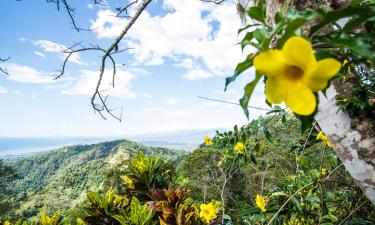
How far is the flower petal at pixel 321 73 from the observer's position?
0.38m

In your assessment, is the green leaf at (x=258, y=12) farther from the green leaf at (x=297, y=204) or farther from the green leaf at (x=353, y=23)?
the green leaf at (x=297, y=204)

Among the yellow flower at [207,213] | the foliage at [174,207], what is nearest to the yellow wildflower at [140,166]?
the foliage at [174,207]

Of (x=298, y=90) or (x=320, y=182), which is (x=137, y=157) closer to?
(x=320, y=182)

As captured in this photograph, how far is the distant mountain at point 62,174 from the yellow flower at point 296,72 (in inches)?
1179

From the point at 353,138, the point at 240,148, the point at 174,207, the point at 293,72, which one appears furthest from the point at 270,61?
the point at 174,207

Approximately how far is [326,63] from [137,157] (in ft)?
10.2

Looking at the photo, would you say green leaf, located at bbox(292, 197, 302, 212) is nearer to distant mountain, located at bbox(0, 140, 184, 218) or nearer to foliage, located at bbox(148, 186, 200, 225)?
foliage, located at bbox(148, 186, 200, 225)

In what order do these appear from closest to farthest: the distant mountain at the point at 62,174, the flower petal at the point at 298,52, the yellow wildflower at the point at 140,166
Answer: the flower petal at the point at 298,52 < the yellow wildflower at the point at 140,166 < the distant mountain at the point at 62,174

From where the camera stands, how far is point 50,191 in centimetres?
4678

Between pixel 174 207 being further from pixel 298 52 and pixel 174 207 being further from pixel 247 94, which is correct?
pixel 298 52

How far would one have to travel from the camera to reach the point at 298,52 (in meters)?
0.39

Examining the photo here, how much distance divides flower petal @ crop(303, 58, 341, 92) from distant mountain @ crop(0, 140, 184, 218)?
98.3 ft

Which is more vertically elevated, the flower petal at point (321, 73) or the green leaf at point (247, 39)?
the green leaf at point (247, 39)

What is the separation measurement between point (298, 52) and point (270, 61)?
34 millimetres
